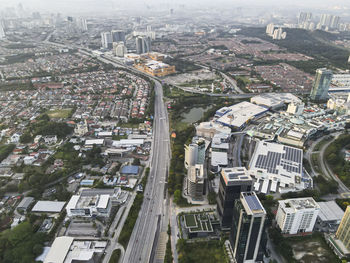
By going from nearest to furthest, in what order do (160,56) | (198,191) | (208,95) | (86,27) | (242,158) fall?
(198,191), (242,158), (208,95), (160,56), (86,27)

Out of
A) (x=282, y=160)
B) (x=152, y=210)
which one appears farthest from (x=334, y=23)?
(x=152, y=210)

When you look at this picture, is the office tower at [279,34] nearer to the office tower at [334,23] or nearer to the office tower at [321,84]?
the office tower at [334,23]

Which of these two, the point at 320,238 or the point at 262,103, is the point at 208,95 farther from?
the point at 320,238

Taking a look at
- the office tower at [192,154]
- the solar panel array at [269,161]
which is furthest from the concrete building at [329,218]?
the office tower at [192,154]

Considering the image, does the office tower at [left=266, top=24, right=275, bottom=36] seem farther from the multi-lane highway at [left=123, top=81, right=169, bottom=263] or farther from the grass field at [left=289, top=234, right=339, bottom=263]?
the grass field at [left=289, top=234, right=339, bottom=263]

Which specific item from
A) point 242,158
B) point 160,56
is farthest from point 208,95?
point 160,56

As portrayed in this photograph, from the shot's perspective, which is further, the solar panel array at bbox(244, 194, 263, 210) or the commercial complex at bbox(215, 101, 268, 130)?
the commercial complex at bbox(215, 101, 268, 130)

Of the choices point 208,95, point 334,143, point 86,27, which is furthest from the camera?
point 86,27

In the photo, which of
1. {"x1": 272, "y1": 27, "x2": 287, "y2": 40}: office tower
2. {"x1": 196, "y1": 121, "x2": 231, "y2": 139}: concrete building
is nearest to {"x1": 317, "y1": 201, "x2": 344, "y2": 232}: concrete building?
{"x1": 196, "y1": 121, "x2": 231, "y2": 139}: concrete building
